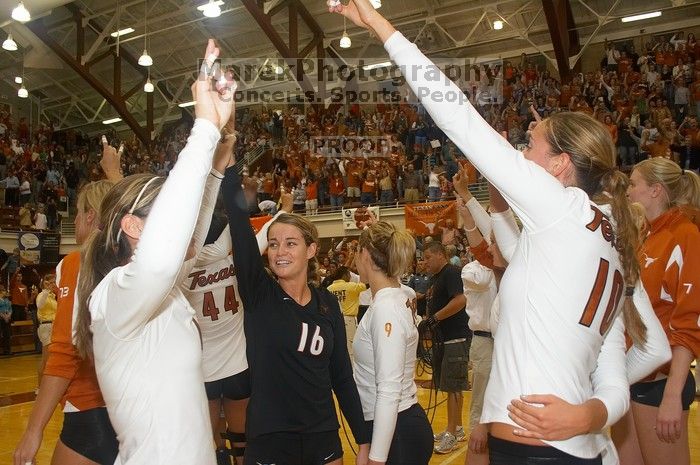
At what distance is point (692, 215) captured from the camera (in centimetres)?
251

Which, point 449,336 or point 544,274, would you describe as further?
point 449,336

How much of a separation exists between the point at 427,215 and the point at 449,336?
28.9ft

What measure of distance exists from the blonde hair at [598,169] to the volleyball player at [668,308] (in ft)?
2.99

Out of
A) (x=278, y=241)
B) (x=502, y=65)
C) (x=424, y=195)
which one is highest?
(x=502, y=65)

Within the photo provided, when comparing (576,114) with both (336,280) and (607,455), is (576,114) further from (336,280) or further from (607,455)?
(336,280)

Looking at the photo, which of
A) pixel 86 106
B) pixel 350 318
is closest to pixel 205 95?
pixel 350 318

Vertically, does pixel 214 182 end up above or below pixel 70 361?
above

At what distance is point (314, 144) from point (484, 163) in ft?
61.5

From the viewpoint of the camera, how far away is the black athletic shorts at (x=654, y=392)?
2.33 meters

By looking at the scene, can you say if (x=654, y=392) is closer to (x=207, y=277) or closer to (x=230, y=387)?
(x=230, y=387)

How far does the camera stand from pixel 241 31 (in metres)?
20.7

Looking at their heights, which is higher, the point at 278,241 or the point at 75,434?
the point at 278,241

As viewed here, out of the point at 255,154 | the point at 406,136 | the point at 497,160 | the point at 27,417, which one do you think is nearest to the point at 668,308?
the point at 497,160

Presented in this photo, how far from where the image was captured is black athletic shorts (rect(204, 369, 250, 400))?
3.24 meters
